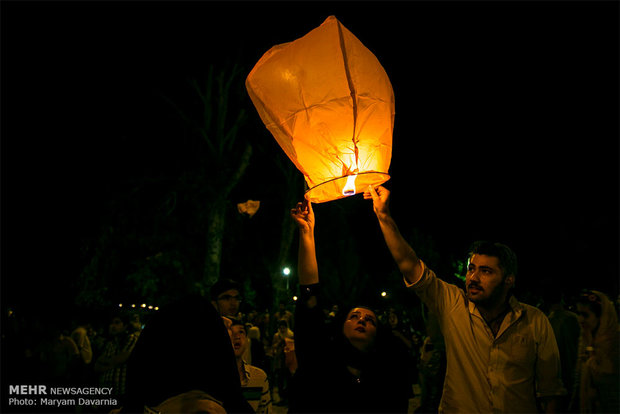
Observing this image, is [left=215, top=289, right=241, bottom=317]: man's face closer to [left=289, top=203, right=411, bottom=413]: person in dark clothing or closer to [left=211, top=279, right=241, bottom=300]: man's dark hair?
[left=211, top=279, right=241, bottom=300]: man's dark hair

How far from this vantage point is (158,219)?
1418cm

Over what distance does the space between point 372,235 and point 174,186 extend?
34.6 m

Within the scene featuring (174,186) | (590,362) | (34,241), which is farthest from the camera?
(34,241)

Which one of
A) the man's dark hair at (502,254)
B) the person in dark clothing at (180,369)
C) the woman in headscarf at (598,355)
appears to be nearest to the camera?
the person in dark clothing at (180,369)

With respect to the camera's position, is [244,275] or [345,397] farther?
[244,275]

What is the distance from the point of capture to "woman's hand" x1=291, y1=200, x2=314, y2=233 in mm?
3071

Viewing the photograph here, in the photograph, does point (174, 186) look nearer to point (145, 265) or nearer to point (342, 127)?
point (145, 265)

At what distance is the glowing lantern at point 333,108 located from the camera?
107 inches

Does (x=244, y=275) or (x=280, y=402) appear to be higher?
(x=244, y=275)

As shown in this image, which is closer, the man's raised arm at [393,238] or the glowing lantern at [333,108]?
the glowing lantern at [333,108]

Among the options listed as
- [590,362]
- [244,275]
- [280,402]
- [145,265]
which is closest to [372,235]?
[244,275]

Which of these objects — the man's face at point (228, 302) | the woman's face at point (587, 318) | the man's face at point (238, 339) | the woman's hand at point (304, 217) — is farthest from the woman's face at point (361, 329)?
the woman's face at point (587, 318)

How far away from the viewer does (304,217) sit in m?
3.10

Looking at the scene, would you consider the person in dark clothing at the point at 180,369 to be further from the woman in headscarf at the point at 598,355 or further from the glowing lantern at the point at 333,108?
the woman in headscarf at the point at 598,355
